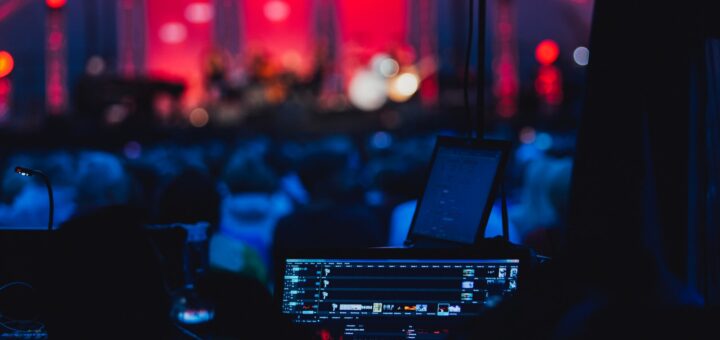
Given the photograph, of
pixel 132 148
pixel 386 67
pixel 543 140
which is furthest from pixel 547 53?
pixel 132 148

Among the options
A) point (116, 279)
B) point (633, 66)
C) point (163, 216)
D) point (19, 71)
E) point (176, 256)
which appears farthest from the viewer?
point (19, 71)

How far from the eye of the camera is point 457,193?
81.0 inches

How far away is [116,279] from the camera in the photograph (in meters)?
1.57

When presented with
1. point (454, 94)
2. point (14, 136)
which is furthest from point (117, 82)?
point (454, 94)

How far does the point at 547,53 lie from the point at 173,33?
28.1 feet

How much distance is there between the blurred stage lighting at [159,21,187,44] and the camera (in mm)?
19812

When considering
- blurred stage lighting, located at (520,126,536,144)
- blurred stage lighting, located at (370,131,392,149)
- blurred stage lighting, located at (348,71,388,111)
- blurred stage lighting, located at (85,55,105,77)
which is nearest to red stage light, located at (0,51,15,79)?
blurred stage lighting, located at (85,55,105,77)

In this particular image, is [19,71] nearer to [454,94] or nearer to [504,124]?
[454,94]

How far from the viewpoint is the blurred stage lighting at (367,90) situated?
18.8 meters

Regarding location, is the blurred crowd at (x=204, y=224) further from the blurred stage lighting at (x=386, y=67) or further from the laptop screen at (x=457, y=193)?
the blurred stage lighting at (x=386, y=67)

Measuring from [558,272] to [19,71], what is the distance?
63.0 feet

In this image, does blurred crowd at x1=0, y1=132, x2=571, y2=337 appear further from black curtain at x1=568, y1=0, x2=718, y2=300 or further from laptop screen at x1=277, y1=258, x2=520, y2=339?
black curtain at x1=568, y1=0, x2=718, y2=300

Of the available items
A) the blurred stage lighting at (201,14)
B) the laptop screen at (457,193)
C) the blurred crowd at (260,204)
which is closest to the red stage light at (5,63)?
the blurred stage lighting at (201,14)

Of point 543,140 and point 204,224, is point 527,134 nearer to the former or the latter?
point 543,140
